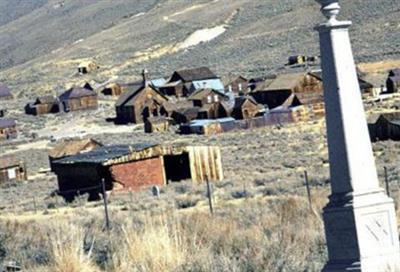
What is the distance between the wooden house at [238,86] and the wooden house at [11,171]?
35.4 metres

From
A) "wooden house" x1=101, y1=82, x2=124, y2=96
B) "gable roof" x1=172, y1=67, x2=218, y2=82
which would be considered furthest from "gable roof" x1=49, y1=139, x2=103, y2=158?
"wooden house" x1=101, y1=82, x2=124, y2=96

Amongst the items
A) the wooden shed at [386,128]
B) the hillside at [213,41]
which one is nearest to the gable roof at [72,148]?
the wooden shed at [386,128]

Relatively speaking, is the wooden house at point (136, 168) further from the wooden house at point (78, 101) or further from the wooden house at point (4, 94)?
the wooden house at point (4, 94)

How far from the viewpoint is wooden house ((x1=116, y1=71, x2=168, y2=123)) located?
260ft

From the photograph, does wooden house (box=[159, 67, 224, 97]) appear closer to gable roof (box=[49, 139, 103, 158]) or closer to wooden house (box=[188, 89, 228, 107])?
wooden house (box=[188, 89, 228, 107])

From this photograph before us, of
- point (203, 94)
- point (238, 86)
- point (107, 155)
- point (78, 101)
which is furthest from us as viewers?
point (78, 101)

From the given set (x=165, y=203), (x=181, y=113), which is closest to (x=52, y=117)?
(x=181, y=113)

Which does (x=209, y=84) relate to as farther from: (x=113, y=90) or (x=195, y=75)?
(x=113, y=90)

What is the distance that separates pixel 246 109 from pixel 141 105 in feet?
42.4

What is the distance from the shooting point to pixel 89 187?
1353 inches

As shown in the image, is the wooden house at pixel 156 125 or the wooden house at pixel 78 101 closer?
the wooden house at pixel 156 125

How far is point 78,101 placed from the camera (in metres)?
93.2

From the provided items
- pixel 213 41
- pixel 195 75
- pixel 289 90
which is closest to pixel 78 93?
pixel 195 75

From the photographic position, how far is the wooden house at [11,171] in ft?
169
